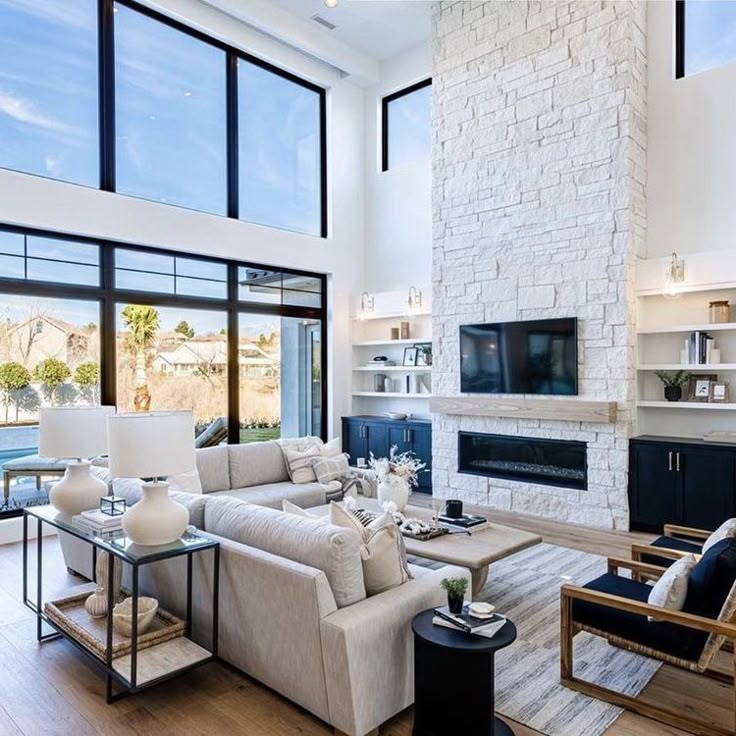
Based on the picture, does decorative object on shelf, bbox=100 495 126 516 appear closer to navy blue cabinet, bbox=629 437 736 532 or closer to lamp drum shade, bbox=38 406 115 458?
lamp drum shade, bbox=38 406 115 458

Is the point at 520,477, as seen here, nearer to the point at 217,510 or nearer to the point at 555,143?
the point at 555,143

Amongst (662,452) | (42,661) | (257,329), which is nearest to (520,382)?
(662,452)

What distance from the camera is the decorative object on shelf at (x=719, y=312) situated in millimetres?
5070

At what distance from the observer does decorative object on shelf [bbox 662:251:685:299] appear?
5223mm

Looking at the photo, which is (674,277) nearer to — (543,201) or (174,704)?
(543,201)

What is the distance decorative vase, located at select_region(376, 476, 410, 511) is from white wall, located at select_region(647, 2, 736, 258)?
3.42 metres

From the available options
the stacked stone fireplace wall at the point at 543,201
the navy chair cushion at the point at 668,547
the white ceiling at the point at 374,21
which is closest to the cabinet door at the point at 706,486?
the stacked stone fireplace wall at the point at 543,201

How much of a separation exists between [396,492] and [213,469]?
1.76 m

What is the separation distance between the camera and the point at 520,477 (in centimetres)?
617

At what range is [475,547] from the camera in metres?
3.52

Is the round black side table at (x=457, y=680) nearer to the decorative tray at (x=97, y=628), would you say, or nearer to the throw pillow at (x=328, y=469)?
the decorative tray at (x=97, y=628)

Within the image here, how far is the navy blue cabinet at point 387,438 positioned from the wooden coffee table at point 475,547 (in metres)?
3.06

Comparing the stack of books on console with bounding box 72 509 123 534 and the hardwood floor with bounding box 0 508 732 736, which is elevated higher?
the stack of books on console with bounding box 72 509 123 534

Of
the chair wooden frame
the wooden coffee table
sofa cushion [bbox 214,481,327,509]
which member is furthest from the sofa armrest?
sofa cushion [bbox 214,481,327,509]
